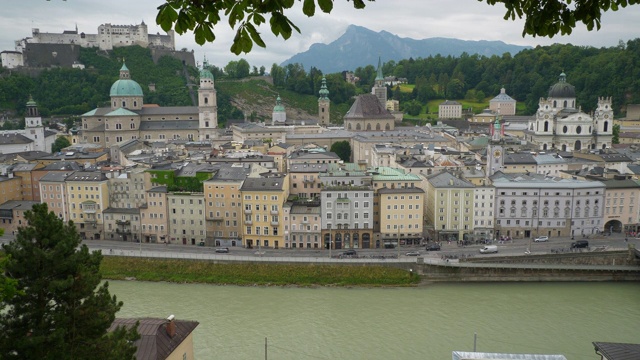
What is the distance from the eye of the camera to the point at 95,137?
37406 mm

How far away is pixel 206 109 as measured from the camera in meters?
37.4

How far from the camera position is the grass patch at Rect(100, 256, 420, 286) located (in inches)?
690

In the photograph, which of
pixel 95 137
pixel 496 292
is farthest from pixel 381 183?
pixel 95 137

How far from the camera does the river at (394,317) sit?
486 inches

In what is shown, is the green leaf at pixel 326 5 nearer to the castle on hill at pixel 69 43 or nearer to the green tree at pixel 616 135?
the green tree at pixel 616 135

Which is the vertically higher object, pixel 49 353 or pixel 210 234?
pixel 49 353

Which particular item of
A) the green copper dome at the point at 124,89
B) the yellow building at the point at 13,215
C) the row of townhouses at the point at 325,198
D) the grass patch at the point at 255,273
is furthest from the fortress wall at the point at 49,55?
the grass patch at the point at 255,273

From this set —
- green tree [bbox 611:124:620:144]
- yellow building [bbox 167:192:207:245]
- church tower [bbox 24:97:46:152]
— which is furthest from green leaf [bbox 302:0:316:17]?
green tree [bbox 611:124:620:144]

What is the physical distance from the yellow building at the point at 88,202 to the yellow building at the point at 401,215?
11.2 metres

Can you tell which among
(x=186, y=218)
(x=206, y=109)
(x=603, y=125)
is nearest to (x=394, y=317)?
(x=186, y=218)

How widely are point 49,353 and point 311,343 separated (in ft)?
25.6

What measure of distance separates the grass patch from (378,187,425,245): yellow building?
9.60ft

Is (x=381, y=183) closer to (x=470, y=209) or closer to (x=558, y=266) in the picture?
(x=470, y=209)

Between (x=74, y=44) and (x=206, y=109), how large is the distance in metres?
23.1
